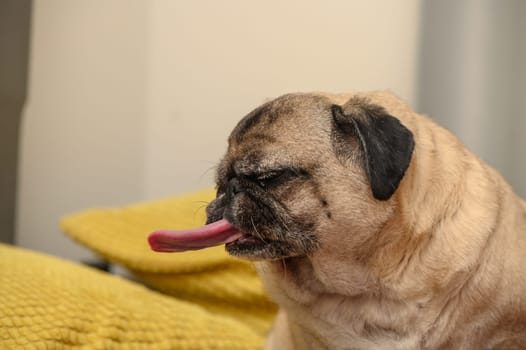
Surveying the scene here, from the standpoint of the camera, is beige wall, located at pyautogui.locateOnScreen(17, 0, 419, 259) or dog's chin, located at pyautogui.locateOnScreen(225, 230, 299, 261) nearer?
dog's chin, located at pyautogui.locateOnScreen(225, 230, 299, 261)

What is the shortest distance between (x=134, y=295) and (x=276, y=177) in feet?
2.25

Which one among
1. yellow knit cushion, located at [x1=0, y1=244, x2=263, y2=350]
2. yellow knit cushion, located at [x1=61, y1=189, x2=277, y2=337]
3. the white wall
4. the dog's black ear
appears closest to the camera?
the dog's black ear

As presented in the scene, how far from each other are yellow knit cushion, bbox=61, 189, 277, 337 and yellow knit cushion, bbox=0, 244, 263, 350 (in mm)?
142

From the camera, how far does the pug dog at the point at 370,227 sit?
0.89 m

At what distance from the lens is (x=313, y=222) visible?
0.89 m

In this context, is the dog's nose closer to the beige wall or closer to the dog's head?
the dog's head

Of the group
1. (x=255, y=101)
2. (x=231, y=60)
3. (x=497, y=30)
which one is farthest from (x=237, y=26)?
(x=497, y=30)

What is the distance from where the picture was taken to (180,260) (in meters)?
1.64

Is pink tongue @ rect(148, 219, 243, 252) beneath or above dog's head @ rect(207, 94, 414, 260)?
beneath

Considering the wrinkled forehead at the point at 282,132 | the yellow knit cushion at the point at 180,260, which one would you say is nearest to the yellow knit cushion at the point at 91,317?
the yellow knit cushion at the point at 180,260

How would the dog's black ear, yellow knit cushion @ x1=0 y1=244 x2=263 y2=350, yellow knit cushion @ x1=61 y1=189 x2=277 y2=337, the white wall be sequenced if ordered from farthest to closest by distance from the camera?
the white wall
yellow knit cushion @ x1=61 y1=189 x2=277 y2=337
yellow knit cushion @ x1=0 y1=244 x2=263 y2=350
the dog's black ear

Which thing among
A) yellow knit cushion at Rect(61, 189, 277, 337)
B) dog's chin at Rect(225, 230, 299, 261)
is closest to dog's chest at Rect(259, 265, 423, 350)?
dog's chin at Rect(225, 230, 299, 261)

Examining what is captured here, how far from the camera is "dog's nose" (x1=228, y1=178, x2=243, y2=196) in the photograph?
3.05 feet

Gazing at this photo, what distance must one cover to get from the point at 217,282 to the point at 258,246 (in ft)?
2.48
